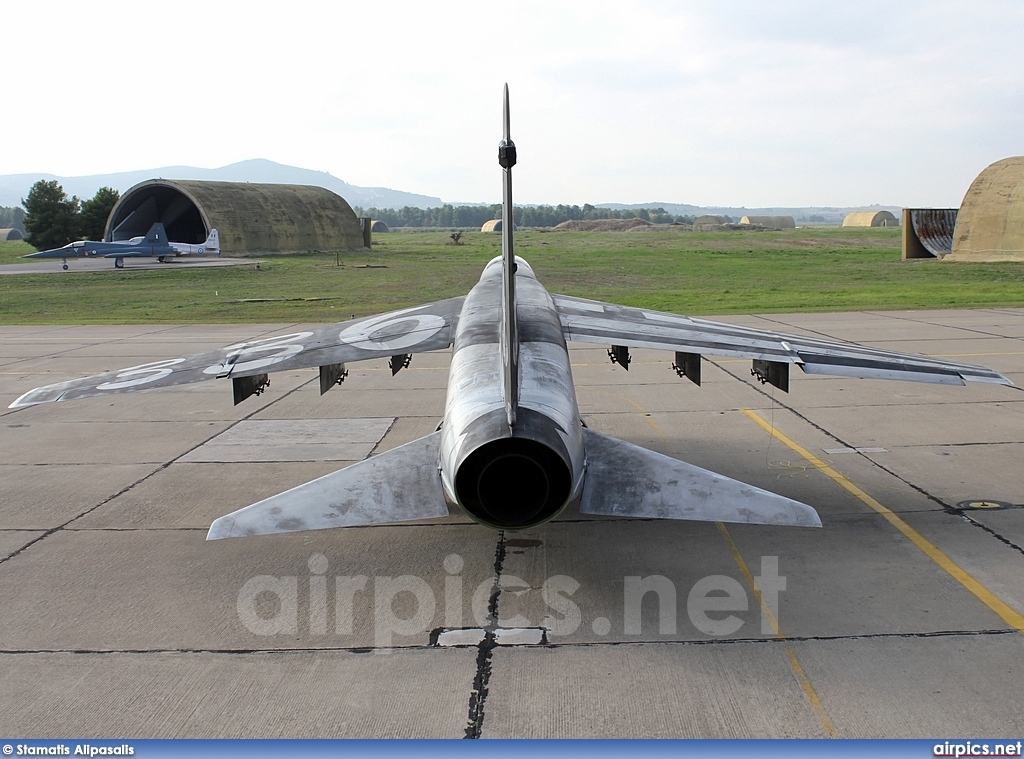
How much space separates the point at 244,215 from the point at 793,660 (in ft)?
195

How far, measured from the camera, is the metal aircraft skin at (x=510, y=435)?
7.09 meters

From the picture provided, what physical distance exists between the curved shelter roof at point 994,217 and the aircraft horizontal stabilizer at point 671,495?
45452 mm

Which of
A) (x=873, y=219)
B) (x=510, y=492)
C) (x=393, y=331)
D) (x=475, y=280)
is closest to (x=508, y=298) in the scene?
(x=510, y=492)

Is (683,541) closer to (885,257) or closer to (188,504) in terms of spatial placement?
(188,504)

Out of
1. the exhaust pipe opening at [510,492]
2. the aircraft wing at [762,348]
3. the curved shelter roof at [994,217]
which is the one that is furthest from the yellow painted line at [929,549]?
the curved shelter roof at [994,217]

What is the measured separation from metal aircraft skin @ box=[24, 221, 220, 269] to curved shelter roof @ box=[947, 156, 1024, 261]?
152 feet

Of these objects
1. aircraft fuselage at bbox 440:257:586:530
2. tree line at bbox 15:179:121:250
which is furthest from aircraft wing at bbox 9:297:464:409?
tree line at bbox 15:179:121:250

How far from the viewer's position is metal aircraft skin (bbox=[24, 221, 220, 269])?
190ft

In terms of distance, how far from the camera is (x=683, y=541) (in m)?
9.38

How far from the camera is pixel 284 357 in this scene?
424 inches

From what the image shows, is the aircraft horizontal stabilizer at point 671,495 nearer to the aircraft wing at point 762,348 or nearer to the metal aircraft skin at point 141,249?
the aircraft wing at point 762,348

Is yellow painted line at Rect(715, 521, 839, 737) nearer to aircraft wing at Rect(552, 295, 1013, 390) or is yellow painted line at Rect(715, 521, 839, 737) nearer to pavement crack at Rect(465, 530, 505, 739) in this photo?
pavement crack at Rect(465, 530, 505, 739)

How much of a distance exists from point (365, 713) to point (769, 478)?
23.4ft

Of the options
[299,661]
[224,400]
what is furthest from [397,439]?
[299,661]
